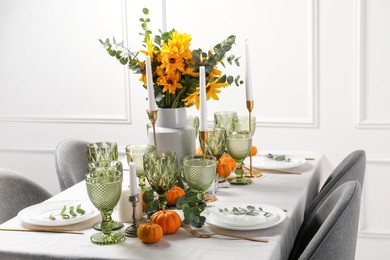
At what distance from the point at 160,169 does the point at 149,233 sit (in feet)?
0.92

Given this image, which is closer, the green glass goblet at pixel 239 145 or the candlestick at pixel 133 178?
the candlestick at pixel 133 178

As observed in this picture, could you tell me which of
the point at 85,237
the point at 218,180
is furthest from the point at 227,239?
the point at 218,180

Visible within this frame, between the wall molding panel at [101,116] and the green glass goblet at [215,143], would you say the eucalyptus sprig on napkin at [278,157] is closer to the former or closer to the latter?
the green glass goblet at [215,143]

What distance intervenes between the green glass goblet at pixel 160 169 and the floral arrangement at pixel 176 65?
0.32 meters

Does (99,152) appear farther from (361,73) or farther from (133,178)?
(361,73)

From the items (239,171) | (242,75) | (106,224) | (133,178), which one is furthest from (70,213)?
(242,75)

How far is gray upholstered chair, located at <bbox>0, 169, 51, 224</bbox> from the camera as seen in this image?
265 cm

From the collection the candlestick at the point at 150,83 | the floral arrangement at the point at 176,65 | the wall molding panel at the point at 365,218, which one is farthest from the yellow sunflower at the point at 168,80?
the wall molding panel at the point at 365,218

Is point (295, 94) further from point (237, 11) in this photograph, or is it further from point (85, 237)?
point (85, 237)

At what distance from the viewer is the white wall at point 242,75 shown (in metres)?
3.64

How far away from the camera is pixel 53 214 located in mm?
2092

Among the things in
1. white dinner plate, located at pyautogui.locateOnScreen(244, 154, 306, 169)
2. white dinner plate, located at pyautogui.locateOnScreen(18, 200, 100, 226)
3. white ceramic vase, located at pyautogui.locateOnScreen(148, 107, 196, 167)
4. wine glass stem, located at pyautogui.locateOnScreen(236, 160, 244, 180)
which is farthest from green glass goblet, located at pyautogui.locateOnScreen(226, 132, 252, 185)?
white dinner plate, located at pyautogui.locateOnScreen(18, 200, 100, 226)

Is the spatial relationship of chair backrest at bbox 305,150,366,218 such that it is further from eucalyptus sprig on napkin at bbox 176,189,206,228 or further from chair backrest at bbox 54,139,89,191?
chair backrest at bbox 54,139,89,191

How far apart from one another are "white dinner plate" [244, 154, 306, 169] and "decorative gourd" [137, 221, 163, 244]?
38.2 inches
